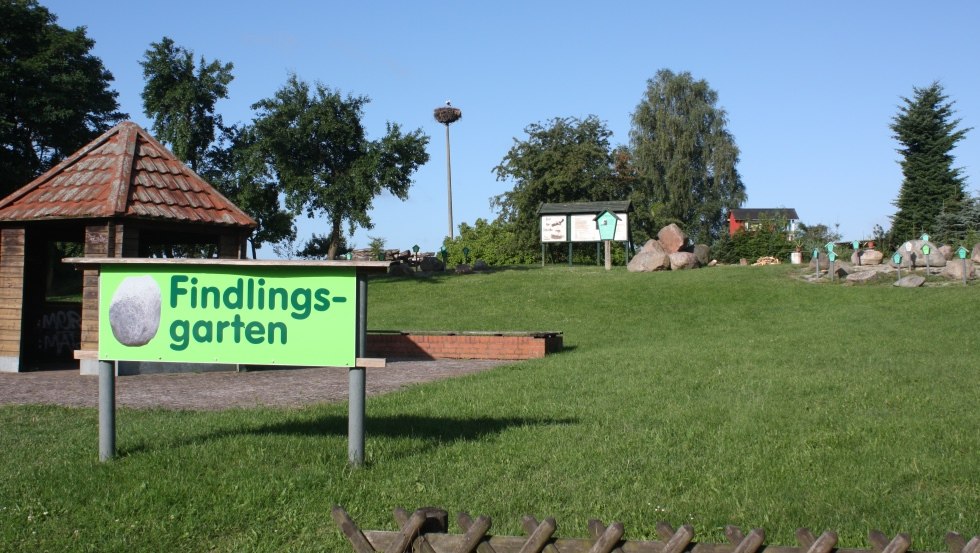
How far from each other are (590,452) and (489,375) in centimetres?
618

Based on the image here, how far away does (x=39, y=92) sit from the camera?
34.9 meters

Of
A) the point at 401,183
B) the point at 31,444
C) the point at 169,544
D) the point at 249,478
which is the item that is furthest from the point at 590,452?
the point at 401,183

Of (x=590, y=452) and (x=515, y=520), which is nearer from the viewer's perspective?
(x=515, y=520)

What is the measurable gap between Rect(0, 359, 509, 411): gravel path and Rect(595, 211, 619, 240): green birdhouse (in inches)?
902

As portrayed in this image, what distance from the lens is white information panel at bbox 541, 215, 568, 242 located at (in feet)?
129

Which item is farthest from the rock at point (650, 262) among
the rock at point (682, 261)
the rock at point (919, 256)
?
the rock at point (919, 256)

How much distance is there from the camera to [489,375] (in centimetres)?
1339

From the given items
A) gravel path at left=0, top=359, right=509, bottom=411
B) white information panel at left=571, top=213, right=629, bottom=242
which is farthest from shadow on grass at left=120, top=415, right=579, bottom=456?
white information panel at left=571, top=213, right=629, bottom=242

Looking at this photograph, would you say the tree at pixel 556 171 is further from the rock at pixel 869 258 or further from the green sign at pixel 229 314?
the green sign at pixel 229 314

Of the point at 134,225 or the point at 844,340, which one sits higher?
the point at 134,225

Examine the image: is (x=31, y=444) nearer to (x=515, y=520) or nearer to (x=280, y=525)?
(x=280, y=525)

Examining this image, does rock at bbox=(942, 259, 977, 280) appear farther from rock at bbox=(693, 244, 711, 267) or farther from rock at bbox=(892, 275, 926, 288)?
rock at bbox=(693, 244, 711, 267)

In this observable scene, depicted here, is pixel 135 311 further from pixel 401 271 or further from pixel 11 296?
pixel 401 271

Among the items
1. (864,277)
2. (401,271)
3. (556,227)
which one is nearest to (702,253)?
(556,227)
